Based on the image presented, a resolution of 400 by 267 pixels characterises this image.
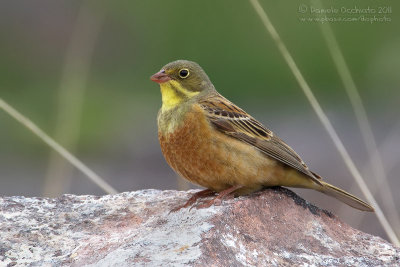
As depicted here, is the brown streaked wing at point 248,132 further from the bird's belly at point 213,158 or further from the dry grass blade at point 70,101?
the dry grass blade at point 70,101

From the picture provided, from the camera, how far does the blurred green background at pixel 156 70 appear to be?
11.8 meters

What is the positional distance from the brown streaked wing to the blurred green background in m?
4.83

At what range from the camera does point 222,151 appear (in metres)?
5.68

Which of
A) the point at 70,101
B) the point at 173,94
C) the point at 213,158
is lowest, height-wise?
the point at 213,158

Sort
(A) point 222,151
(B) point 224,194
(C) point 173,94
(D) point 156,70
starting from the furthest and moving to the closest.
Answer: (D) point 156,70 → (C) point 173,94 → (A) point 222,151 → (B) point 224,194

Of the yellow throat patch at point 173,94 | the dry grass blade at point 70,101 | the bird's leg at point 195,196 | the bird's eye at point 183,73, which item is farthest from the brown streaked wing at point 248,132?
the dry grass blade at point 70,101

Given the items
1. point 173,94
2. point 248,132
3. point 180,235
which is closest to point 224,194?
point 248,132

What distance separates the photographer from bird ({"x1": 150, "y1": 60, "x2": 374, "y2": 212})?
5648mm

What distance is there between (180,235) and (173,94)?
1578mm

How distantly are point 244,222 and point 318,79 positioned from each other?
8637mm

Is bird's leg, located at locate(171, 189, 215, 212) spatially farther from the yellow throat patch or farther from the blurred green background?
the blurred green background

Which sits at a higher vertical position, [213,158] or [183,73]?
[183,73]

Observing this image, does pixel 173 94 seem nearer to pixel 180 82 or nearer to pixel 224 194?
Answer: pixel 180 82

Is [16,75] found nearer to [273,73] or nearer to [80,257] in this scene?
[273,73]
